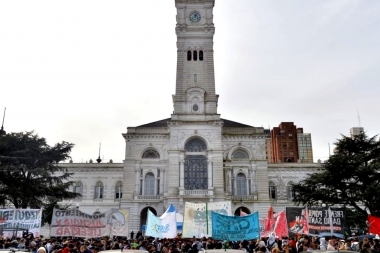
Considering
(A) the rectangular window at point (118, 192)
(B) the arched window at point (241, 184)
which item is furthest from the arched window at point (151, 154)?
(B) the arched window at point (241, 184)

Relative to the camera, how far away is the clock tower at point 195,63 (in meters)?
50.7

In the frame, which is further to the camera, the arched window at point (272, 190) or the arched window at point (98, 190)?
the arched window at point (272, 190)

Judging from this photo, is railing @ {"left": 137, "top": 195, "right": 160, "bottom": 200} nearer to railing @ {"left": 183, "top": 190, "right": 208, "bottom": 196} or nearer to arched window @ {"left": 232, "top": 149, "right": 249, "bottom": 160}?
railing @ {"left": 183, "top": 190, "right": 208, "bottom": 196}

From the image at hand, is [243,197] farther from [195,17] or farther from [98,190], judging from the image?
[195,17]

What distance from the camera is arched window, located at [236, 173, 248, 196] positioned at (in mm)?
50812

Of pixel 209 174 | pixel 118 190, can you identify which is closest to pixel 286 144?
pixel 118 190

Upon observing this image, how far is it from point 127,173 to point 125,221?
28.6 m

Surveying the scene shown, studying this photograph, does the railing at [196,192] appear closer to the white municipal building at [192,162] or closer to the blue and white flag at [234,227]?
the white municipal building at [192,162]

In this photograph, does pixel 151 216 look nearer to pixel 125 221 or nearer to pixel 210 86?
pixel 125 221

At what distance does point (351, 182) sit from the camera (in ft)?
100

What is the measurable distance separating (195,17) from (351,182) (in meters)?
34.3

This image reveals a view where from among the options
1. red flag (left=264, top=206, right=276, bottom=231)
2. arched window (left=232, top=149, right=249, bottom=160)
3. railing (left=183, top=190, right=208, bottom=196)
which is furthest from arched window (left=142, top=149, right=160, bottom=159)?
red flag (left=264, top=206, right=276, bottom=231)

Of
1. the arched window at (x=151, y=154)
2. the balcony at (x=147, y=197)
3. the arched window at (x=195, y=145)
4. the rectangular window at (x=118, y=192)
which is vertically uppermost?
the arched window at (x=195, y=145)

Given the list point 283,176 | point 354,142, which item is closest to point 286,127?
point 283,176
